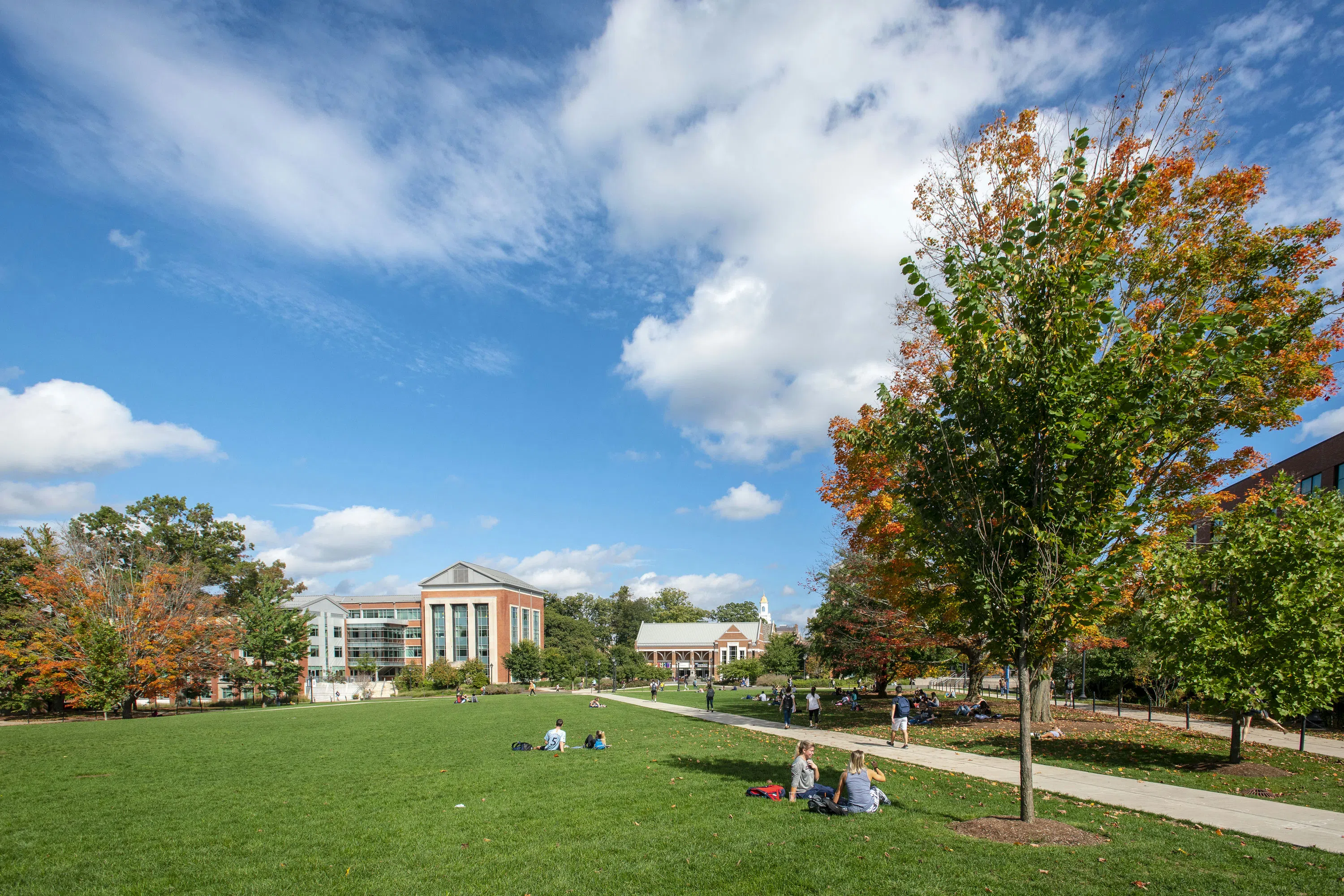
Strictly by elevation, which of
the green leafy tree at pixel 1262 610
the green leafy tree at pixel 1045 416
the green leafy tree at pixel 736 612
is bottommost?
the green leafy tree at pixel 736 612

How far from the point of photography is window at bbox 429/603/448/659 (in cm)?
8813

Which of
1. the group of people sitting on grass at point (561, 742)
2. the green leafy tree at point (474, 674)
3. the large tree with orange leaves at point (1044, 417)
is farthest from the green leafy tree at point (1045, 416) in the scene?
the green leafy tree at point (474, 674)

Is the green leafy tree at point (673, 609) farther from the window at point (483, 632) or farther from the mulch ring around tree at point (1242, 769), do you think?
the mulch ring around tree at point (1242, 769)

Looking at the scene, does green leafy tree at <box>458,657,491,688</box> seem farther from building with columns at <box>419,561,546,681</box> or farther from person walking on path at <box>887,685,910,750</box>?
person walking on path at <box>887,685,910,750</box>

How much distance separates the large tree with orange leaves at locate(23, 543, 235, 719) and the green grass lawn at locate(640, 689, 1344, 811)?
34824 millimetres

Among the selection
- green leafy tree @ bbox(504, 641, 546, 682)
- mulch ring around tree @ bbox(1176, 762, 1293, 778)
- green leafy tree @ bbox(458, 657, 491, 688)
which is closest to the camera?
mulch ring around tree @ bbox(1176, 762, 1293, 778)

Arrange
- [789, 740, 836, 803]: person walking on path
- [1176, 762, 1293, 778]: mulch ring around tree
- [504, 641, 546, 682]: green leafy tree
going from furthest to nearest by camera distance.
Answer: [504, 641, 546, 682]: green leafy tree
[1176, 762, 1293, 778]: mulch ring around tree
[789, 740, 836, 803]: person walking on path

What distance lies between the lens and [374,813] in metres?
10.1

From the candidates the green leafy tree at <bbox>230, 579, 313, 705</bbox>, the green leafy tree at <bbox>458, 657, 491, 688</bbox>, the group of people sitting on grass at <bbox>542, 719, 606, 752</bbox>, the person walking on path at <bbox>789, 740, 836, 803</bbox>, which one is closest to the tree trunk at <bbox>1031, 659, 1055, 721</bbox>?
the group of people sitting on grass at <bbox>542, 719, 606, 752</bbox>

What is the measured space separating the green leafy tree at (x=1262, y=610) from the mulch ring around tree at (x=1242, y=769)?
379mm

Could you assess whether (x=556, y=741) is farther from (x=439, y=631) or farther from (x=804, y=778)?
(x=439, y=631)

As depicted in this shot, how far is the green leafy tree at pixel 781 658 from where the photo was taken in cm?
6675

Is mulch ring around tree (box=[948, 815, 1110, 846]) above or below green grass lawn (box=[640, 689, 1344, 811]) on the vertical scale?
above

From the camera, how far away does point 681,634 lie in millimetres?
110375
